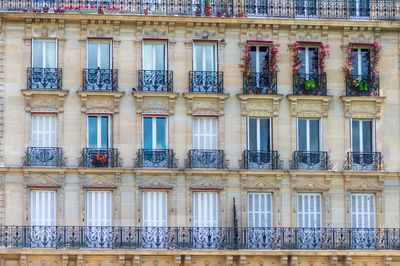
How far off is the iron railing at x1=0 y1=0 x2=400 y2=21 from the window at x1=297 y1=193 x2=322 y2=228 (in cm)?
700

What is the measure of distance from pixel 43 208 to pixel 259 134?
866 centimetres

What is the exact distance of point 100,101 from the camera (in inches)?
1747

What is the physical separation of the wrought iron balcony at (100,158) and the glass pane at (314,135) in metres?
7.47

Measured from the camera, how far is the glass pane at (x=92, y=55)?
4472 cm

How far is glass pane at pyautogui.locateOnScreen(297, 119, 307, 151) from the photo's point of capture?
148 feet

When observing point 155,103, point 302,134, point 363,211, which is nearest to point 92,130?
point 155,103

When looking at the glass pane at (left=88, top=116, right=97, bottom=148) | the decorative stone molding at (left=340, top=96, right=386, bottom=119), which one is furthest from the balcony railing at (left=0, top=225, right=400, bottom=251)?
the decorative stone molding at (left=340, top=96, right=386, bottom=119)

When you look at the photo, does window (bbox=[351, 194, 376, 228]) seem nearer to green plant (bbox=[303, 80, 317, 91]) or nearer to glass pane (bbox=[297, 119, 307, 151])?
glass pane (bbox=[297, 119, 307, 151])

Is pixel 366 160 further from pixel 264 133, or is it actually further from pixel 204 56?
pixel 204 56

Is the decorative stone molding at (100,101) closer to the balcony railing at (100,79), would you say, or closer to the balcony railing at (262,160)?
the balcony railing at (100,79)

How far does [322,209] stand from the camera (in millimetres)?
44969

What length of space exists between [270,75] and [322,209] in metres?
5.49

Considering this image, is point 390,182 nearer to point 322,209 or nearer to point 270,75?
point 322,209

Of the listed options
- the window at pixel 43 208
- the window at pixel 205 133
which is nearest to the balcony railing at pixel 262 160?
the window at pixel 205 133
